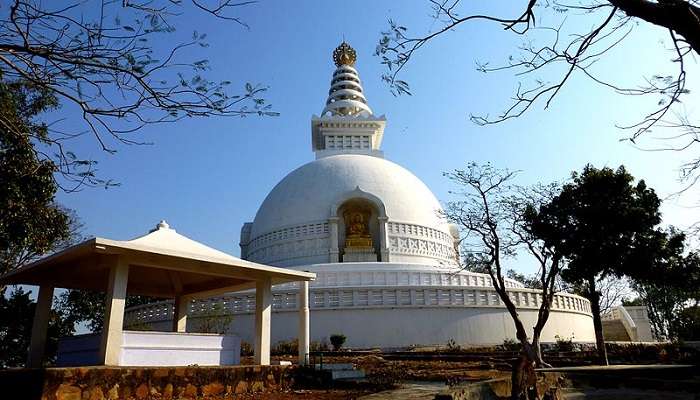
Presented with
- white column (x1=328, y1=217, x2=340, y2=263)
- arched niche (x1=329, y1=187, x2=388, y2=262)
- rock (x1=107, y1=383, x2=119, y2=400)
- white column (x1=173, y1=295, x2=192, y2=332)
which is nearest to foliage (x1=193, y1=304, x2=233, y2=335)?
white column (x1=173, y1=295, x2=192, y2=332)

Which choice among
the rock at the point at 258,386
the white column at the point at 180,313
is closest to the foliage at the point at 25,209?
the white column at the point at 180,313

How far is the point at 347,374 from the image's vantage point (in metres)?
10.5

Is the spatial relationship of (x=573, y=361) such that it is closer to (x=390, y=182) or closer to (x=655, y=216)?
(x=655, y=216)

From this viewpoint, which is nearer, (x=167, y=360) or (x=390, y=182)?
(x=167, y=360)

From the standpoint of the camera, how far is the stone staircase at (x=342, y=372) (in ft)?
33.3

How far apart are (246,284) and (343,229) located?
17.3 m

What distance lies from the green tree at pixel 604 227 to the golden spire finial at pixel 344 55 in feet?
98.1

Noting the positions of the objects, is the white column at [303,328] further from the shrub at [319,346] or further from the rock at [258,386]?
the shrub at [319,346]

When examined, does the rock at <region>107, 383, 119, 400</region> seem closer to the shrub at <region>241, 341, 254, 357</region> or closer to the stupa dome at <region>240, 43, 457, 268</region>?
the shrub at <region>241, 341, 254, 357</region>

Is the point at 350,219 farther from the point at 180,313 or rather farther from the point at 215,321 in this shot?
the point at 180,313

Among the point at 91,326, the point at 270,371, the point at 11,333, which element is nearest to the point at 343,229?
the point at 91,326

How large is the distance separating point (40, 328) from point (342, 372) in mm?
6283

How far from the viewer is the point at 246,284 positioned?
11133 mm

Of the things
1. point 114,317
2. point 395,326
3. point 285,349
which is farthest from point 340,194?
point 114,317
